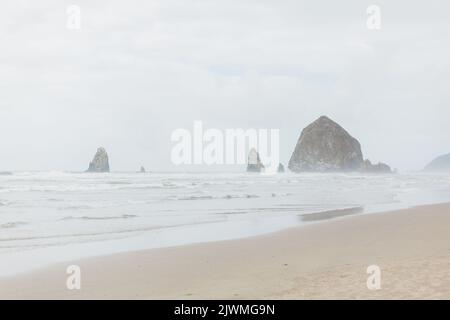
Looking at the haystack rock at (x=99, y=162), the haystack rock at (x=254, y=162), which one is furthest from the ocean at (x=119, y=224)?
the haystack rock at (x=254, y=162)

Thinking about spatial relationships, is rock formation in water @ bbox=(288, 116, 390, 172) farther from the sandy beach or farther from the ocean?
the sandy beach

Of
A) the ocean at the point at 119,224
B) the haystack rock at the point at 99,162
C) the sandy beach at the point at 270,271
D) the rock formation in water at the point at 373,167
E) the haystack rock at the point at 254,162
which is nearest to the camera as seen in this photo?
the sandy beach at the point at 270,271

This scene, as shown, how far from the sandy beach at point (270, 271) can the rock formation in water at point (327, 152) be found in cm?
11618

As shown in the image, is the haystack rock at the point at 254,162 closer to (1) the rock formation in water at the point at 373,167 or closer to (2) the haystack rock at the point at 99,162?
(2) the haystack rock at the point at 99,162

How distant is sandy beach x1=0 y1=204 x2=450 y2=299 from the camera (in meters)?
6.75

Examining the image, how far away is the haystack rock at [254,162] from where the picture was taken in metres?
105

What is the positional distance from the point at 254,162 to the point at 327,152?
3130 centimetres

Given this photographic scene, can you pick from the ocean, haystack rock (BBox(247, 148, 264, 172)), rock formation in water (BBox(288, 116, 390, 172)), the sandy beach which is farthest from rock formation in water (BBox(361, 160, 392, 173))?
the sandy beach

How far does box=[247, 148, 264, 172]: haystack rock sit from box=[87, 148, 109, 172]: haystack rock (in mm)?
28549

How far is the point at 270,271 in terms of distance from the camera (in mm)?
8617

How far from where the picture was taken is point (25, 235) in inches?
544

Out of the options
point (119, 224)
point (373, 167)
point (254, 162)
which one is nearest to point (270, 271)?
point (119, 224)
